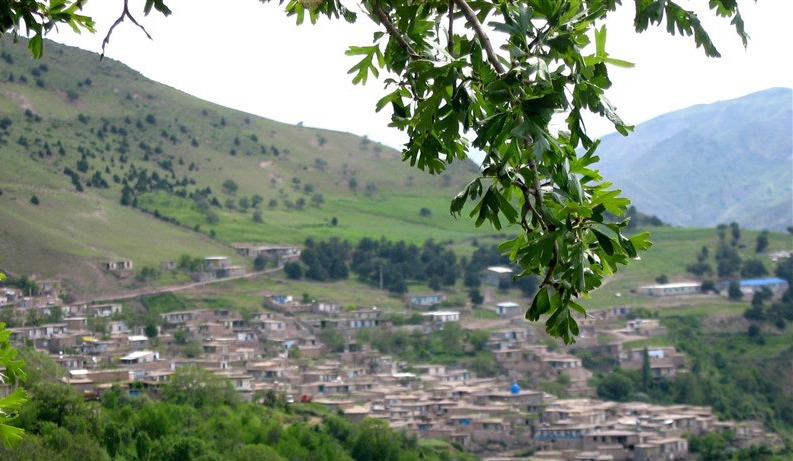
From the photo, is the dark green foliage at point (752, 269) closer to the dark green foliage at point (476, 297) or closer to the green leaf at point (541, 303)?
the dark green foliage at point (476, 297)

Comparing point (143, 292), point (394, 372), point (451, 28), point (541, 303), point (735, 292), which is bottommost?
point (394, 372)

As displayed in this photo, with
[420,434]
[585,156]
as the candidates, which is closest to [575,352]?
[420,434]

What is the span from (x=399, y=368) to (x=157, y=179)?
22232mm

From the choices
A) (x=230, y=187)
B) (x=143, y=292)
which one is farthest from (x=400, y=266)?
(x=230, y=187)

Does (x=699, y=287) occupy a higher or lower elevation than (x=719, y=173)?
lower

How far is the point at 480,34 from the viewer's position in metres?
2.73

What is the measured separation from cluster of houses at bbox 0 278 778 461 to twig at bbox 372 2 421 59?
3148cm

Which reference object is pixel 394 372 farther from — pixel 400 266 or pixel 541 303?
pixel 541 303

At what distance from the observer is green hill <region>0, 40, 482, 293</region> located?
5391cm

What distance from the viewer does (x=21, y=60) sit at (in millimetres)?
75375

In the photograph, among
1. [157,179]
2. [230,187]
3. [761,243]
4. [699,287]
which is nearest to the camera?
[699,287]

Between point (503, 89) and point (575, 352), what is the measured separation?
47.3 meters

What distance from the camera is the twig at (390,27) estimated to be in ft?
9.85

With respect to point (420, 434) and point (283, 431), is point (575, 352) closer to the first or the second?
point (420, 434)
